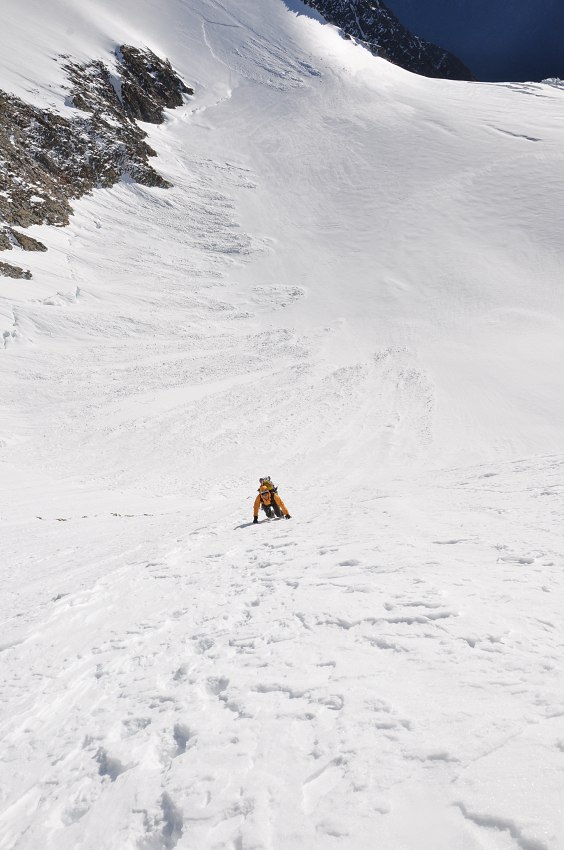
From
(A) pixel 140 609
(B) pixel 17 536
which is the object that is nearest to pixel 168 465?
(B) pixel 17 536

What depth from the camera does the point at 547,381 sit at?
19.2 metres

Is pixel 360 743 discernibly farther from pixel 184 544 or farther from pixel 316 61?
pixel 316 61

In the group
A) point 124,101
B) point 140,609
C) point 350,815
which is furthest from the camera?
point 124,101

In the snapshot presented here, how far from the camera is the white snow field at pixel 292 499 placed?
2.93 meters

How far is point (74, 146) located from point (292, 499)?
42.7m

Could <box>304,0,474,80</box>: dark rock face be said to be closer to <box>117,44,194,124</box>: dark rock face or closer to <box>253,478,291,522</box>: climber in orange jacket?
<box>117,44,194,124</box>: dark rock face

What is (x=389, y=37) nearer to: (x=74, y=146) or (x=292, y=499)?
(x=74, y=146)

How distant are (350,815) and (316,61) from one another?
82.5 meters

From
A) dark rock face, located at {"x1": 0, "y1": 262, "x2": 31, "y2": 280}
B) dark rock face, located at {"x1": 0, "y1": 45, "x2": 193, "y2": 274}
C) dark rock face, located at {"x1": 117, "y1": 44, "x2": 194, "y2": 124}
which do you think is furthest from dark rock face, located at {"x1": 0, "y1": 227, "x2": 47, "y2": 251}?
dark rock face, located at {"x1": 117, "y1": 44, "x2": 194, "y2": 124}

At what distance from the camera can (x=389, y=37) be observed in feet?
445

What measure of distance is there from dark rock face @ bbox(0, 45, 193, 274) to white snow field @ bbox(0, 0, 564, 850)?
175cm

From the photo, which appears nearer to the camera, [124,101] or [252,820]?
[252,820]

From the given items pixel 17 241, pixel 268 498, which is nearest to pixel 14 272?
pixel 17 241

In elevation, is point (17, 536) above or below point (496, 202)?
below
